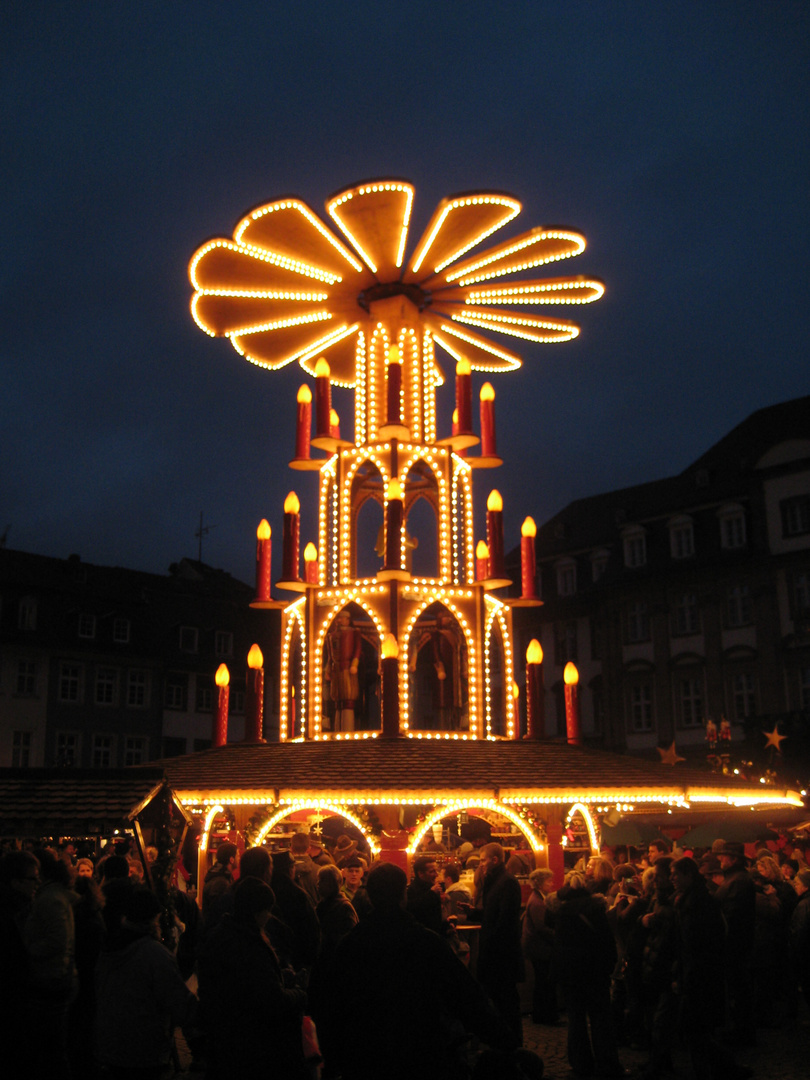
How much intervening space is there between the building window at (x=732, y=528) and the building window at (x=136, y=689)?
77.8 ft

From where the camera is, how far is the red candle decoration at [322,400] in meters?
21.7

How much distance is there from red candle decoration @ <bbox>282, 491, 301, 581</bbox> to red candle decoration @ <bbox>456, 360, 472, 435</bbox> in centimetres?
345

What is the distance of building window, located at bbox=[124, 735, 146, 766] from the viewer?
151 ft

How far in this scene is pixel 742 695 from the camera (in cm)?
4003

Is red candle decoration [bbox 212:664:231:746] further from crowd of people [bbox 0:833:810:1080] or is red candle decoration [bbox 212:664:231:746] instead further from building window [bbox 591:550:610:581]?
building window [bbox 591:550:610:581]

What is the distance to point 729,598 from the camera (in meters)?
41.4


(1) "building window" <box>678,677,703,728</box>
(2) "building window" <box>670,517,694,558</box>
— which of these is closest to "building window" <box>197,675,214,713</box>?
(1) "building window" <box>678,677,703,728</box>

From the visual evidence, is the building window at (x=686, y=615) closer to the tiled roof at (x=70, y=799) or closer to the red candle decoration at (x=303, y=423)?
the red candle decoration at (x=303, y=423)

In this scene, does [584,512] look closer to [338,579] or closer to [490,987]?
[338,579]

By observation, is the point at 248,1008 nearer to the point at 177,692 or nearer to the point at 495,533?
the point at 495,533

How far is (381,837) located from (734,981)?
24.7 ft

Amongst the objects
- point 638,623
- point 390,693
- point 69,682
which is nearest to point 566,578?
point 638,623

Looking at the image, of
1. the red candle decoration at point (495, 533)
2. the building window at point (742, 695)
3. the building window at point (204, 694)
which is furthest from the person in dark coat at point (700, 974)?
the building window at point (204, 694)

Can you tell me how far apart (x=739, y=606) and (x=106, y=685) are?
2465 centimetres
